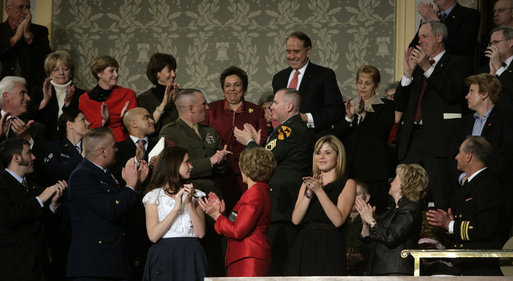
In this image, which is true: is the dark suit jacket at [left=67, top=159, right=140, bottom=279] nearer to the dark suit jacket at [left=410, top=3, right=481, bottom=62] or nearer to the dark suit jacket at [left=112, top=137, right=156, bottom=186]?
the dark suit jacket at [left=112, top=137, right=156, bottom=186]

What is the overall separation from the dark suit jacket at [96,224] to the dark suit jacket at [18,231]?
1.07 ft

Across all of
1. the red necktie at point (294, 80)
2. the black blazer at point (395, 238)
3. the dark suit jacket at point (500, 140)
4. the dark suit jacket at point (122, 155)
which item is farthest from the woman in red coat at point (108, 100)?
the dark suit jacket at point (500, 140)

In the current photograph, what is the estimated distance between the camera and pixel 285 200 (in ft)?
19.3

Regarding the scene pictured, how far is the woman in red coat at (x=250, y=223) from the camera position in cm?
513

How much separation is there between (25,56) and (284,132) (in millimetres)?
3418

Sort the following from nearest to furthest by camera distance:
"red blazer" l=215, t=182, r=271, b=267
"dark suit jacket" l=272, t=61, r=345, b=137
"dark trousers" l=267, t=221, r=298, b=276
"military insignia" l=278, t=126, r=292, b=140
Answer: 1. "red blazer" l=215, t=182, r=271, b=267
2. "dark trousers" l=267, t=221, r=298, b=276
3. "military insignia" l=278, t=126, r=292, b=140
4. "dark suit jacket" l=272, t=61, r=345, b=137

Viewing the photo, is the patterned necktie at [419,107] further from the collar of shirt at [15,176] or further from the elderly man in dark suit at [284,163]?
the collar of shirt at [15,176]

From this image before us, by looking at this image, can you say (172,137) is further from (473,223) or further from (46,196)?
(473,223)

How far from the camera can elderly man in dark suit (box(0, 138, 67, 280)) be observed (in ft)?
18.0

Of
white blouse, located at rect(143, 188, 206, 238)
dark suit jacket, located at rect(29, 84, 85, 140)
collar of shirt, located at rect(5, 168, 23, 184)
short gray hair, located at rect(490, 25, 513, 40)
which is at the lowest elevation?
white blouse, located at rect(143, 188, 206, 238)

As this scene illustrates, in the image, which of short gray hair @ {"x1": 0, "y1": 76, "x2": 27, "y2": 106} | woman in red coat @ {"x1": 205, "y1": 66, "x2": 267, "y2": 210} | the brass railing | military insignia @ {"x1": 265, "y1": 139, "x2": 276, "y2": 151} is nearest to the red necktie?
woman in red coat @ {"x1": 205, "y1": 66, "x2": 267, "y2": 210}

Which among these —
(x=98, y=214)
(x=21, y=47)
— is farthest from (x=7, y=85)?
(x=98, y=214)

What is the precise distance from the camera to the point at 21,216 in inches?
217

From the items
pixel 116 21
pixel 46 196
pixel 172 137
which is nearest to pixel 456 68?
pixel 172 137
